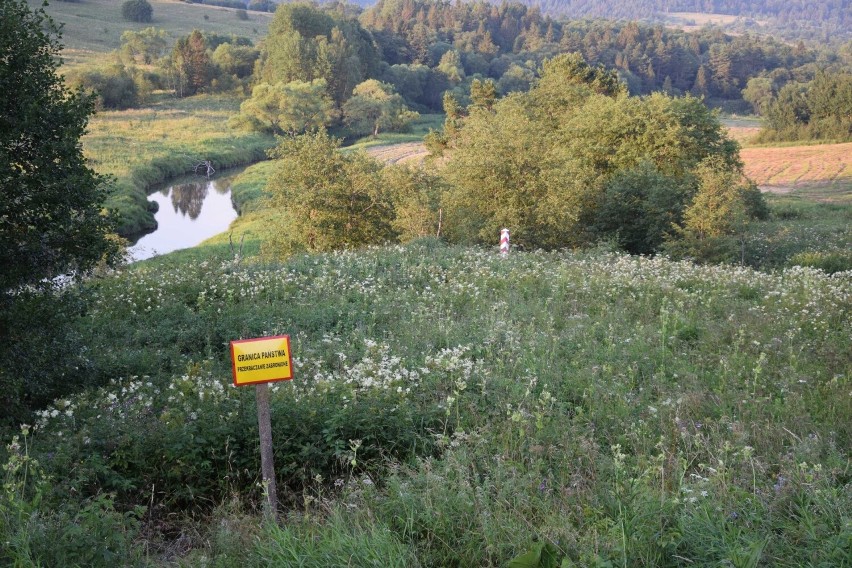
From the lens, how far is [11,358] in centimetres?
684

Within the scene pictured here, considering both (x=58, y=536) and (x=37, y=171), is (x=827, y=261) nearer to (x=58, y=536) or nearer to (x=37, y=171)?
(x=37, y=171)

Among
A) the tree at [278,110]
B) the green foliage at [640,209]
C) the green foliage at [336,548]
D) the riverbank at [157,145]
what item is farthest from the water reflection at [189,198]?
the green foliage at [336,548]

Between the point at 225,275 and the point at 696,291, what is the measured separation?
8058 millimetres

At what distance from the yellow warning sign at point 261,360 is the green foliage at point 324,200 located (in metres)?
21.0

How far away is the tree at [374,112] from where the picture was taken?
3278 inches

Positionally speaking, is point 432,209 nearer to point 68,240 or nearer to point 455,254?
point 455,254

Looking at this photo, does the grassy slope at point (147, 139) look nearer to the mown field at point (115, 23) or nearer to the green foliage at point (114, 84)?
the mown field at point (115, 23)

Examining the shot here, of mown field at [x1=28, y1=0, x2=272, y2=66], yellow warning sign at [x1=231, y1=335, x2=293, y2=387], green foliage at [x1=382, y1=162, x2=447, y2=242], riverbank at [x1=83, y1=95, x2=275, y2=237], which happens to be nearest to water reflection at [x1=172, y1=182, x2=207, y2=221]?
riverbank at [x1=83, y1=95, x2=275, y2=237]

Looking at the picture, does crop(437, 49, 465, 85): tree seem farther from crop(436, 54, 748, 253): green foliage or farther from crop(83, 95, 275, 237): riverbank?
crop(436, 54, 748, 253): green foliage

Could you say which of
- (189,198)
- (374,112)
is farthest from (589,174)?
(374,112)

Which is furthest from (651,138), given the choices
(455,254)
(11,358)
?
(11,358)

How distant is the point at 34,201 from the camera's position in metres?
7.10

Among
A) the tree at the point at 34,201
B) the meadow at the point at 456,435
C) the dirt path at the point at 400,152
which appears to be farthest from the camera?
the dirt path at the point at 400,152

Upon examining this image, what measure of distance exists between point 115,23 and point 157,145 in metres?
76.9
